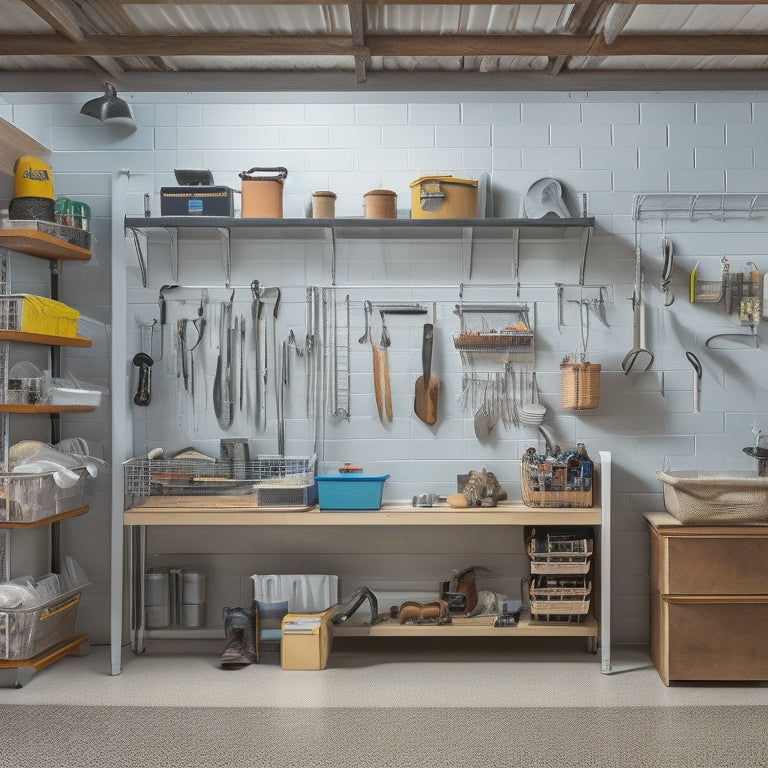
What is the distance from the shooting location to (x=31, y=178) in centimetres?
428

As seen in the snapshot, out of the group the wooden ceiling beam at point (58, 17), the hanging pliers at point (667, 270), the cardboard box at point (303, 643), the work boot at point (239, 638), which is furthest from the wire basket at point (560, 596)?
the wooden ceiling beam at point (58, 17)

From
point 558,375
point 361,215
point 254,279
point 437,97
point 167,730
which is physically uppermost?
point 437,97

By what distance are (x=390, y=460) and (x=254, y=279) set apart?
4.17ft

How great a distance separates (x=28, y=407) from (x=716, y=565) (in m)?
3.38

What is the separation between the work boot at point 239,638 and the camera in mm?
4324

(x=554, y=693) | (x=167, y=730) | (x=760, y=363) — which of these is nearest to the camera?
(x=167, y=730)

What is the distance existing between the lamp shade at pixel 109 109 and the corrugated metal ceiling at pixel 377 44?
8.2 inches

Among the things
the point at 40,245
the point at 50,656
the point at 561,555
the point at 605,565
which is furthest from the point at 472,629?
the point at 40,245

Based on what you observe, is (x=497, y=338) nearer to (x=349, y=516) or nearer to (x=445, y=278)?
(x=445, y=278)

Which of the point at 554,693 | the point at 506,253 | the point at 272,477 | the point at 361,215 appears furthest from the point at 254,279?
the point at 554,693

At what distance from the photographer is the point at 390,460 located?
4.75m

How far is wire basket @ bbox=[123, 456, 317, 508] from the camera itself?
4320mm

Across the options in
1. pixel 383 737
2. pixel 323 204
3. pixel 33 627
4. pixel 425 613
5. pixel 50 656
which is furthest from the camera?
pixel 323 204

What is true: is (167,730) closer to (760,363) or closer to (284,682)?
(284,682)
